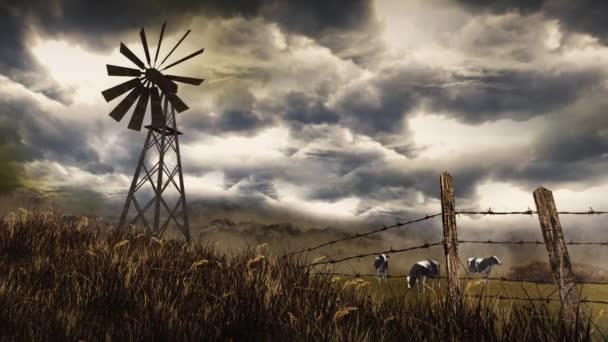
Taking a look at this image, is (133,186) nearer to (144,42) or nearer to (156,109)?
→ (156,109)

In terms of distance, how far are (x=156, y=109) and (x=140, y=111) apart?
1031 mm

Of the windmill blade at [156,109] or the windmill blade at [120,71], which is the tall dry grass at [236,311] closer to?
the windmill blade at [156,109]

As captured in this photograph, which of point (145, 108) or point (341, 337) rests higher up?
point (145, 108)

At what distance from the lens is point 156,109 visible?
23422 mm

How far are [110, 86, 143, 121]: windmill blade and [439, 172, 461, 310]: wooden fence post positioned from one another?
2166 centimetres

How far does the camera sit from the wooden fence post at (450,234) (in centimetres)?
461

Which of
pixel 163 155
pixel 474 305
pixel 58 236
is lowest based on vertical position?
pixel 474 305

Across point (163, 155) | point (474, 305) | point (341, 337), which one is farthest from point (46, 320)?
point (163, 155)

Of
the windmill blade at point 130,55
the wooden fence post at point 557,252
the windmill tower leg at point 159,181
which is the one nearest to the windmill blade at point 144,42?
the windmill blade at point 130,55

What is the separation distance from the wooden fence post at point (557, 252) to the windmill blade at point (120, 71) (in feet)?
76.9

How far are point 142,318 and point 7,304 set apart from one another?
5.04ft

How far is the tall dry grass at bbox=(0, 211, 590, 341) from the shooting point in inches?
137

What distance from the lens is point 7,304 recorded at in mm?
4422

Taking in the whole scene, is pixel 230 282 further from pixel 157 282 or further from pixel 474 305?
pixel 474 305
